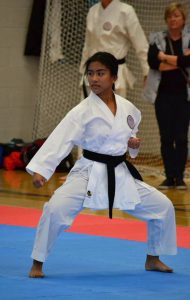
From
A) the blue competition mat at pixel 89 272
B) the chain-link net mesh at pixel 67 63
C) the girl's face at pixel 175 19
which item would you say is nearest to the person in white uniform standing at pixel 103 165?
the blue competition mat at pixel 89 272

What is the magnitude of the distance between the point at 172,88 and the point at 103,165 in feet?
13.7

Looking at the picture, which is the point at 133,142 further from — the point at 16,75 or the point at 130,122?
the point at 16,75

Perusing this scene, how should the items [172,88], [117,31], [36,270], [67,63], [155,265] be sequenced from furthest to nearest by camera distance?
[67,63]
[117,31]
[172,88]
[155,265]
[36,270]

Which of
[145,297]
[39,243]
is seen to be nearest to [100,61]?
[39,243]

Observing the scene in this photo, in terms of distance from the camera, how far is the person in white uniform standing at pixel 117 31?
10.1m

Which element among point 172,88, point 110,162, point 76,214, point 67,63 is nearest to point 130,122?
point 110,162

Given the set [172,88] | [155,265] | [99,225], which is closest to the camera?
[155,265]

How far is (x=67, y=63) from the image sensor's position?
12.4m

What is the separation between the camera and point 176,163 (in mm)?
9570

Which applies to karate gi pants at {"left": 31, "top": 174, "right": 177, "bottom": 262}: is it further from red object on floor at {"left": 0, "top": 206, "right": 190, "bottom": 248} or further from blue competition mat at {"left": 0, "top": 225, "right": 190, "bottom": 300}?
red object on floor at {"left": 0, "top": 206, "right": 190, "bottom": 248}

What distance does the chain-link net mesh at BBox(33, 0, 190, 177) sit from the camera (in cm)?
1197

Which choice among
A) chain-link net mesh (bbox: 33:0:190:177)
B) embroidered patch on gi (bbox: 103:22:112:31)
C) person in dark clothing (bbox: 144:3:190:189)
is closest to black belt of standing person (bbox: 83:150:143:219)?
person in dark clothing (bbox: 144:3:190:189)

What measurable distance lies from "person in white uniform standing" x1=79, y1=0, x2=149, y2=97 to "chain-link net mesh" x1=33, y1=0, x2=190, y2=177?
171 centimetres

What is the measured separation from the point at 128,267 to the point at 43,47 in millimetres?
6828
